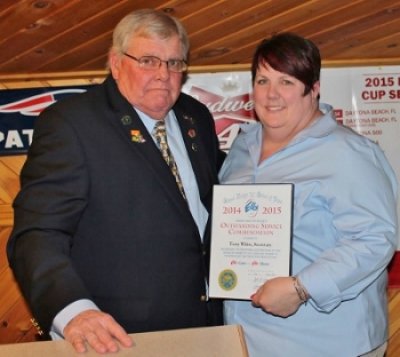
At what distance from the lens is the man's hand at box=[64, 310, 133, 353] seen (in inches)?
52.9

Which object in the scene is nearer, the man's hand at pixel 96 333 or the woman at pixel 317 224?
the man's hand at pixel 96 333

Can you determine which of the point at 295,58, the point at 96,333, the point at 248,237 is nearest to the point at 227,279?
the point at 248,237

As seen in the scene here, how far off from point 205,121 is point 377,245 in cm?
79

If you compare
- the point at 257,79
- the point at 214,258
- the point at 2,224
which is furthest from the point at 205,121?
the point at 2,224

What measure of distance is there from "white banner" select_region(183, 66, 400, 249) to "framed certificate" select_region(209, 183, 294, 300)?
1.23 m

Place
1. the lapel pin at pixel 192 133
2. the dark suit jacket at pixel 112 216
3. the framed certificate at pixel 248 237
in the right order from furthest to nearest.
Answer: the lapel pin at pixel 192 133
the framed certificate at pixel 248 237
the dark suit jacket at pixel 112 216

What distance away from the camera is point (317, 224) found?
2.15 metres

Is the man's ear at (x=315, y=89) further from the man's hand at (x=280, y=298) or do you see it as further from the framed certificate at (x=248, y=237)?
the man's hand at (x=280, y=298)

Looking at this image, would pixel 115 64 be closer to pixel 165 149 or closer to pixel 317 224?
pixel 165 149

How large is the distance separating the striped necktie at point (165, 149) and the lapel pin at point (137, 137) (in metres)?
0.09

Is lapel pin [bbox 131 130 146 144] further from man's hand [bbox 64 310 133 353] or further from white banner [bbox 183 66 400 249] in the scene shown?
white banner [bbox 183 66 400 249]

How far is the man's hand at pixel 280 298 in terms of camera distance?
206cm

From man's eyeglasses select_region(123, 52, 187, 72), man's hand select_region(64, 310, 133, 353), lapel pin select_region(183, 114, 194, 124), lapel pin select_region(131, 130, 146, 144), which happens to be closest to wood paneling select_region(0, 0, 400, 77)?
lapel pin select_region(183, 114, 194, 124)

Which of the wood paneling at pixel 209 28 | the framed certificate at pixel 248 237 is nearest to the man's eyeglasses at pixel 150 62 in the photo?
the framed certificate at pixel 248 237
